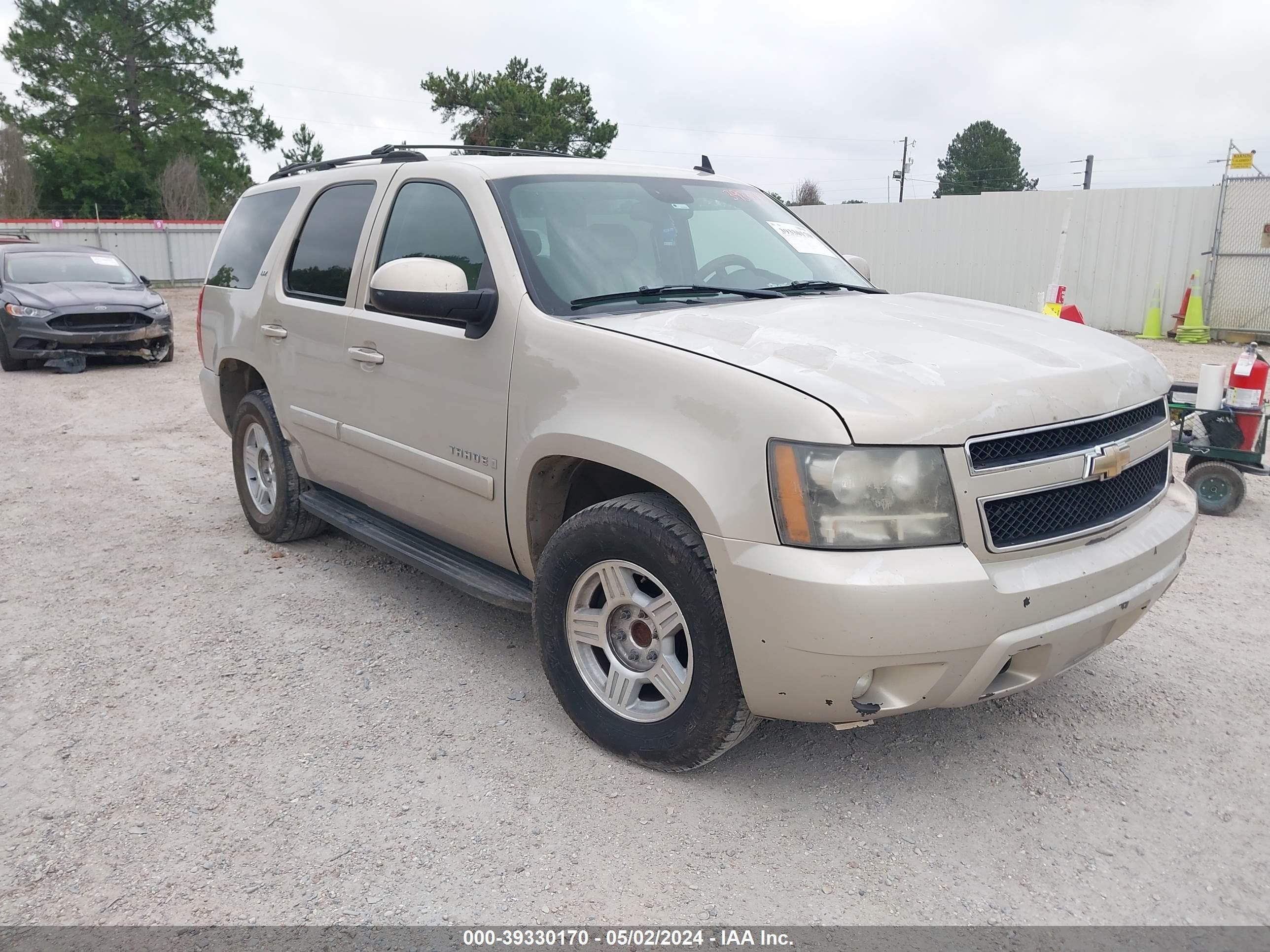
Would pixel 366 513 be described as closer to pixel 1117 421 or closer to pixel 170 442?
pixel 1117 421

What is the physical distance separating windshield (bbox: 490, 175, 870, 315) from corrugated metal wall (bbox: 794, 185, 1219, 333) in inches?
459

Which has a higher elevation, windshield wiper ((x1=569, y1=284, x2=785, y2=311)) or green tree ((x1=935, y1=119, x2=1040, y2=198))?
green tree ((x1=935, y1=119, x2=1040, y2=198))

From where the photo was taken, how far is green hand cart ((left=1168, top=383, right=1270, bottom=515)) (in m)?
5.71

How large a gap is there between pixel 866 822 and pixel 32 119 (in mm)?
52013

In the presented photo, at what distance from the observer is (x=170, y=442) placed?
27.2 ft

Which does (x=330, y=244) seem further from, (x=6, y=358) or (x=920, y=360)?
(x=6, y=358)

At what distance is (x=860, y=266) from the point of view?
4652 millimetres

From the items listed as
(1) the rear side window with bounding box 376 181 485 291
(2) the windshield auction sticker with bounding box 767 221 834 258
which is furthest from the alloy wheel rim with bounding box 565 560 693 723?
(2) the windshield auction sticker with bounding box 767 221 834 258

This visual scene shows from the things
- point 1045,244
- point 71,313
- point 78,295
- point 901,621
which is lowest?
point 901,621

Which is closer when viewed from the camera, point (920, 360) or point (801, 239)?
point (920, 360)

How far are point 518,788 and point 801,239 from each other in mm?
2695

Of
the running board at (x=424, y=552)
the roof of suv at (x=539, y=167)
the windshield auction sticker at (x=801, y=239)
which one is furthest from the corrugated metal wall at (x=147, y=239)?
the windshield auction sticker at (x=801, y=239)

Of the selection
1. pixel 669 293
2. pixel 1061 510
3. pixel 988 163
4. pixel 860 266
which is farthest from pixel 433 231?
pixel 988 163

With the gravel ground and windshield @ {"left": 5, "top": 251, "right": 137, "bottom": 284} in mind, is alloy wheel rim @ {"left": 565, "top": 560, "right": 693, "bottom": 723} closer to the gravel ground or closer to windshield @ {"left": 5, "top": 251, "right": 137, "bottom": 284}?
the gravel ground
